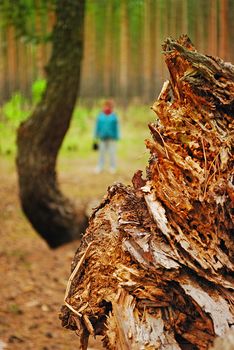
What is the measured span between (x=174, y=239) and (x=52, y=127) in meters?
6.06

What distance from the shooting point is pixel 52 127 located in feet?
29.0

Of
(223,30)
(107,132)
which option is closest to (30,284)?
(223,30)

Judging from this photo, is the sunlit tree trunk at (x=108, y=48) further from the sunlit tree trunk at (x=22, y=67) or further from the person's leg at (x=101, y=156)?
the person's leg at (x=101, y=156)

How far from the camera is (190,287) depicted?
2.84 metres

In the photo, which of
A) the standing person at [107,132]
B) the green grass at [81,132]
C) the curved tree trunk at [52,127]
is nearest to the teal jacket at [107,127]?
the standing person at [107,132]

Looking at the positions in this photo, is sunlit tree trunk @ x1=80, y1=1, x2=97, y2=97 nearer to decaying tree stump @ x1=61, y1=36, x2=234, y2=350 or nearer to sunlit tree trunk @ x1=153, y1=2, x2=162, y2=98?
sunlit tree trunk @ x1=153, y1=2, x2=162, y2=98

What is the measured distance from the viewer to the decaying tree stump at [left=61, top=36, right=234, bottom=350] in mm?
2848

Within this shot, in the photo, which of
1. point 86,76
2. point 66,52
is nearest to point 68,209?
point 66,52

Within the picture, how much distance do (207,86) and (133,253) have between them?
851 millimetres

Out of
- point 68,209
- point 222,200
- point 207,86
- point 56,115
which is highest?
point 207,86

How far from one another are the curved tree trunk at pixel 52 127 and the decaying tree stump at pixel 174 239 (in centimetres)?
567

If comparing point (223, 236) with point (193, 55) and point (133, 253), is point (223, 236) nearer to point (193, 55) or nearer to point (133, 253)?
point (133, 253)

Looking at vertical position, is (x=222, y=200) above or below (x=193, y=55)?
below

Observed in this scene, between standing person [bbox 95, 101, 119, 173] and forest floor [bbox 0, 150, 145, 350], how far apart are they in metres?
2.47
